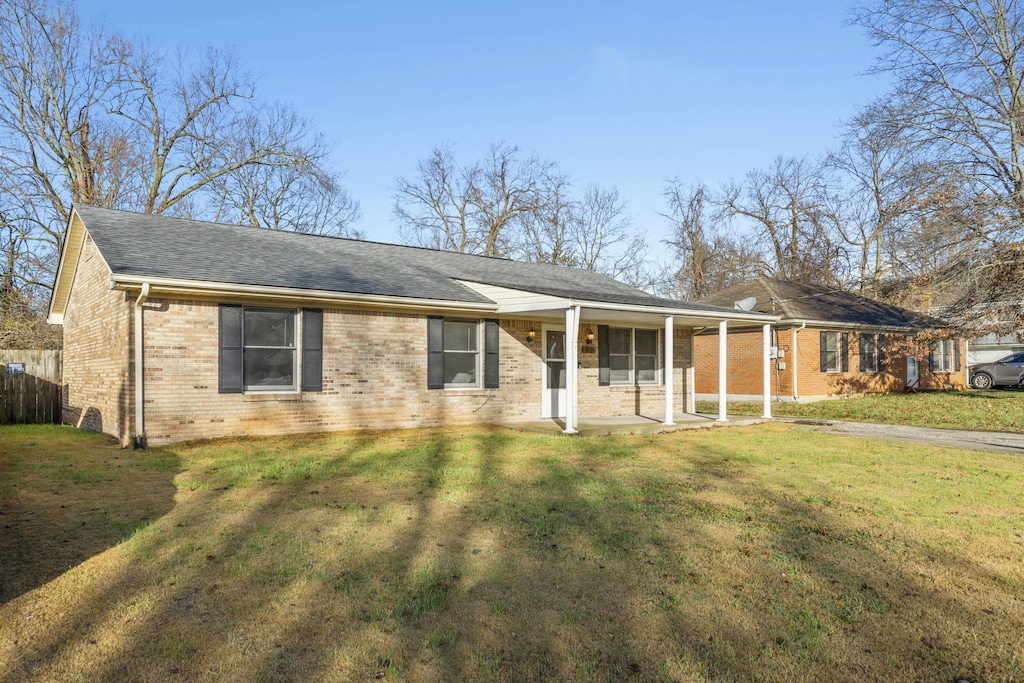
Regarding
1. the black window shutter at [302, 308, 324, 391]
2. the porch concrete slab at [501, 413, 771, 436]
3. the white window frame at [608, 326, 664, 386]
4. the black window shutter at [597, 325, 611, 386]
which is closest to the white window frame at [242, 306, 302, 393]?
the black window shutter at [302, 308, 324, 391]

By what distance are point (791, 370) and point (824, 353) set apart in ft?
5.71

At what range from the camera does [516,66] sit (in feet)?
57.0

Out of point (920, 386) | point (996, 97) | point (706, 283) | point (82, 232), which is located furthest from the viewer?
point (706, 283)

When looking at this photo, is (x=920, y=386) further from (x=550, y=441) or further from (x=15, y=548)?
(x=15, y=548)

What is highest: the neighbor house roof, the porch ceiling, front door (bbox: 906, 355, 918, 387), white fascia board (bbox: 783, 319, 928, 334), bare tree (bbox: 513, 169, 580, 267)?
bare tree (bbox: 513, 169, 580, 267)

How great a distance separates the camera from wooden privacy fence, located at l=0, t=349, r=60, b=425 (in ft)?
48.8

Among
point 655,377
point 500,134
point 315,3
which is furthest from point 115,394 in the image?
point 500,134

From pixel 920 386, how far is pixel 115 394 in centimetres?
2645

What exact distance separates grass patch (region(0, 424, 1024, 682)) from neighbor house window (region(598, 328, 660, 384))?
292 inches

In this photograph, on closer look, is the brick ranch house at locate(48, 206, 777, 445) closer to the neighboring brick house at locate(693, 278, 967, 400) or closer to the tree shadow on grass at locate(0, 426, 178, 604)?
the tree shadow on grass at locate(0, 426, 178, 604)

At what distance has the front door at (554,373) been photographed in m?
14.6

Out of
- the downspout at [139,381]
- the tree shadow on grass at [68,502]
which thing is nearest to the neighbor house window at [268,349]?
the downspout at [139,381]

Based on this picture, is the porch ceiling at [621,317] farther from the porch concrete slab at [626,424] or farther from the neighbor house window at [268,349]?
the neighbor house window at [268,349]

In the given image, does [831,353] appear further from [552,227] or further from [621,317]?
[552,227]
